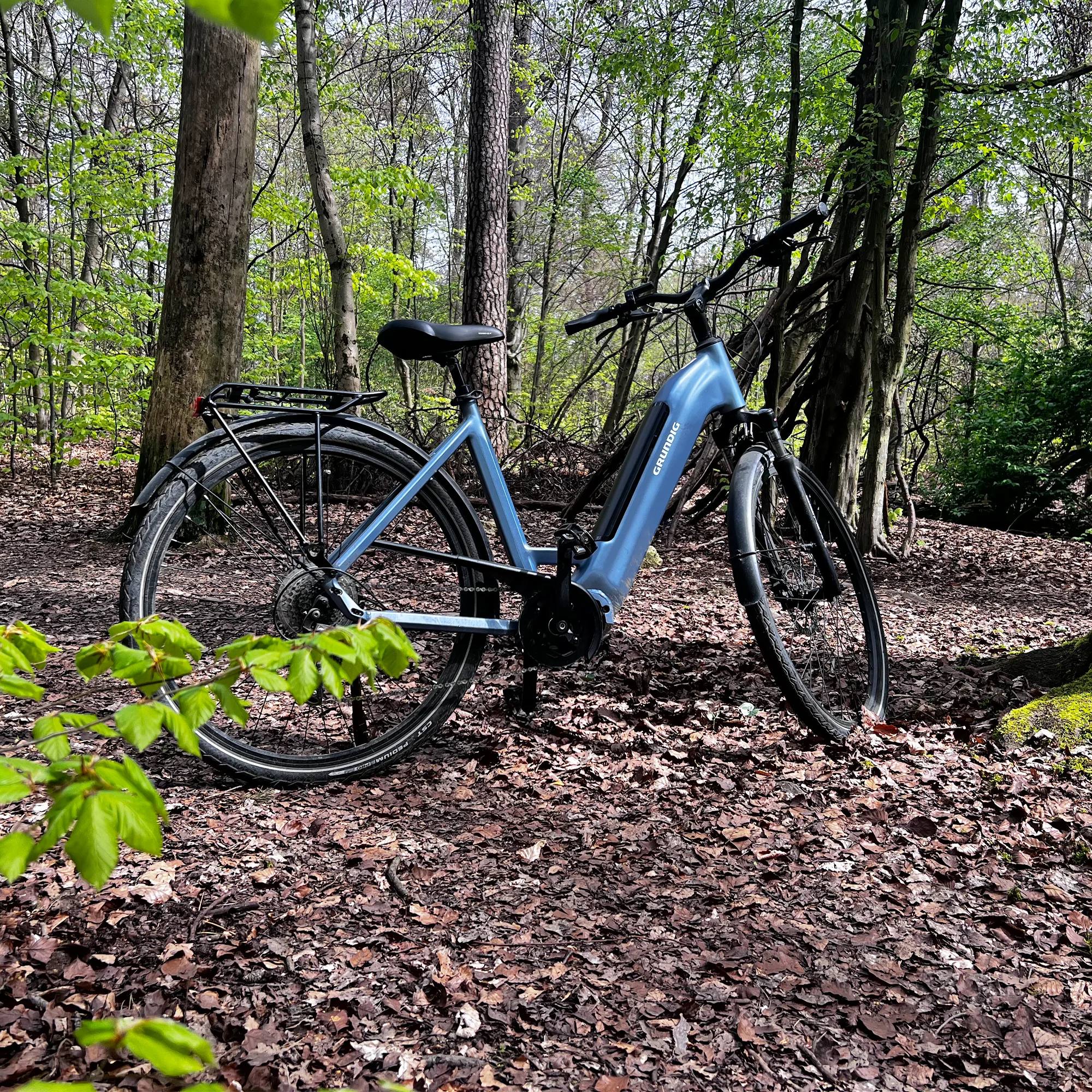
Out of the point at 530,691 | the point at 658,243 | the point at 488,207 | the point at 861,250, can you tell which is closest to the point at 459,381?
the point at 530,691

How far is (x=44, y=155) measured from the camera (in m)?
8.02

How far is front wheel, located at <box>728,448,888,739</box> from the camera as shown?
8.02 ft

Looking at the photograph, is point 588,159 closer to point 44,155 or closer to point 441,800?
point 44,155

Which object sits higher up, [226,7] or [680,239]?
[680,239]

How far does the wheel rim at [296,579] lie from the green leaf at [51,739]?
127 cm

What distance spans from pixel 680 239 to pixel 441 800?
8.95 metres

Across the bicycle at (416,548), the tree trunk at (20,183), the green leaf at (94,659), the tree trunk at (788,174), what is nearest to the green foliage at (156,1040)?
the green leaf at (94,659)

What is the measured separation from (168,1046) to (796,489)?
2.56 meters

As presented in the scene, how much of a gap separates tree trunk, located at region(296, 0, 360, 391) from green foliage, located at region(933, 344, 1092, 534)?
22.2ft

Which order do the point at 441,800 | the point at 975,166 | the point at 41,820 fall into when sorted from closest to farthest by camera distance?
the point at 41,820 < the point at 441,800 < the point at 975,166

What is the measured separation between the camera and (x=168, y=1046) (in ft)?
1.73

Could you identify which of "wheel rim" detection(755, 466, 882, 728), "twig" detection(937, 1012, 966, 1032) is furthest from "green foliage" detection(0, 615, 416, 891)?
"wheel rim" detection(755, 466, 882, 728)

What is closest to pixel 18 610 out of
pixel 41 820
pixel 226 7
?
pixel 41 820

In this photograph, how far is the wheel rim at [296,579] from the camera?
84.7 inches
